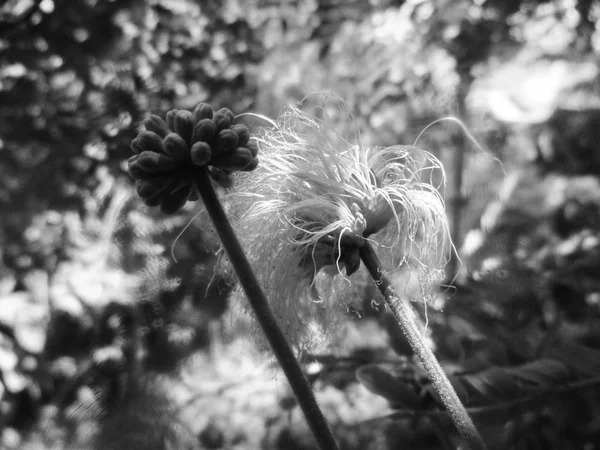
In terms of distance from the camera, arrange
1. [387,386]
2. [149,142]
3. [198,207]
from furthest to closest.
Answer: [198,207]
[387,386]
[149,142]

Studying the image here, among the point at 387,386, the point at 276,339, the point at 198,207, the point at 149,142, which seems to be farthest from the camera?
the point at 198,207

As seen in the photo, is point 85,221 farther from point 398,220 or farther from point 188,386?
point 398,220

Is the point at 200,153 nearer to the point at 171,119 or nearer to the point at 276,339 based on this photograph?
the point at 171,119

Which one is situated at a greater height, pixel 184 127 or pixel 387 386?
pixel 184 127

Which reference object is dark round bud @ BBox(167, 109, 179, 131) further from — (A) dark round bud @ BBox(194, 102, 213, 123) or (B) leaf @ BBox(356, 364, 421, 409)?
(B) leaf @ BBox(356, 364, 421, 409)

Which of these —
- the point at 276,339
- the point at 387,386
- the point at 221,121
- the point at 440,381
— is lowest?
the point at 387,386

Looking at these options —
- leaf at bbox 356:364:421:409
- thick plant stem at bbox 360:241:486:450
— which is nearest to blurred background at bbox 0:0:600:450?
leaf at bbox 356:364:421:409

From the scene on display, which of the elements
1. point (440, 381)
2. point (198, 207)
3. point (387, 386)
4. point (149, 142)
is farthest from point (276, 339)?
point (198, 207)
